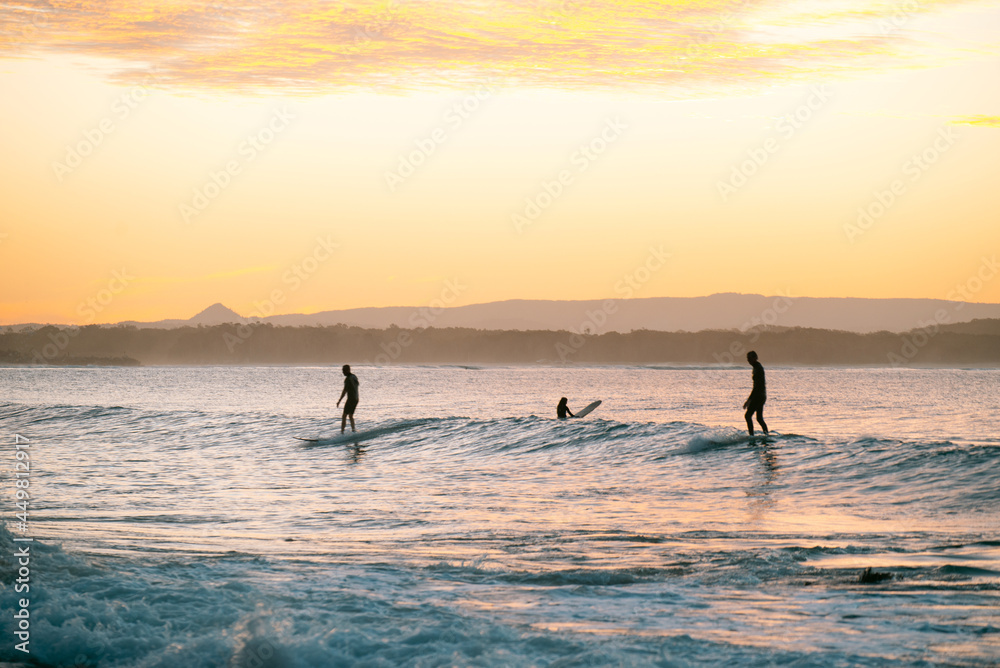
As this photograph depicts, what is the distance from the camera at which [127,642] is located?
248 inches

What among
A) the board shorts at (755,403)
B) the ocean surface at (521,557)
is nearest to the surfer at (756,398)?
the board shorts at (755,403)

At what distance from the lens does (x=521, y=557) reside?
9164 millimetres

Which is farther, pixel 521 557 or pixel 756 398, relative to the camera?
pixel 756 398

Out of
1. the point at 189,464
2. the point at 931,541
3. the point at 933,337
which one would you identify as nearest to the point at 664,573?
the point at 931,541

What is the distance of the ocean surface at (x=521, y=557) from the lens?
243 inches

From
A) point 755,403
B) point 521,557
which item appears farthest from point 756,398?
point 521,557

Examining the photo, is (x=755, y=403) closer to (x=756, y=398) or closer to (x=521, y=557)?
(x=756, y=398)

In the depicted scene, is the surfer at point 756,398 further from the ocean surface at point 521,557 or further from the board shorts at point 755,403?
the ocean surface at point 521,557

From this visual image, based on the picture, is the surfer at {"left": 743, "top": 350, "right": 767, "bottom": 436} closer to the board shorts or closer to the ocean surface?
the board shorts

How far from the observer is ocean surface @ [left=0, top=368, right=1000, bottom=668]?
6176 millimetres

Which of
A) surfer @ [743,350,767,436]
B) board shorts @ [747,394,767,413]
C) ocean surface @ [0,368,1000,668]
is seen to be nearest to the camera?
ocean surface @ [0,368,1000,668]

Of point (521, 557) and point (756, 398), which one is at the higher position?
point (756, 398)

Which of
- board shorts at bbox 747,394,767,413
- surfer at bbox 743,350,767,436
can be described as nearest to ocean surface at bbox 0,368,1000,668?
surfer at bbox 743,350,767,436

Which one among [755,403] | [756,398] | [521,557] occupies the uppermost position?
[756,398]
